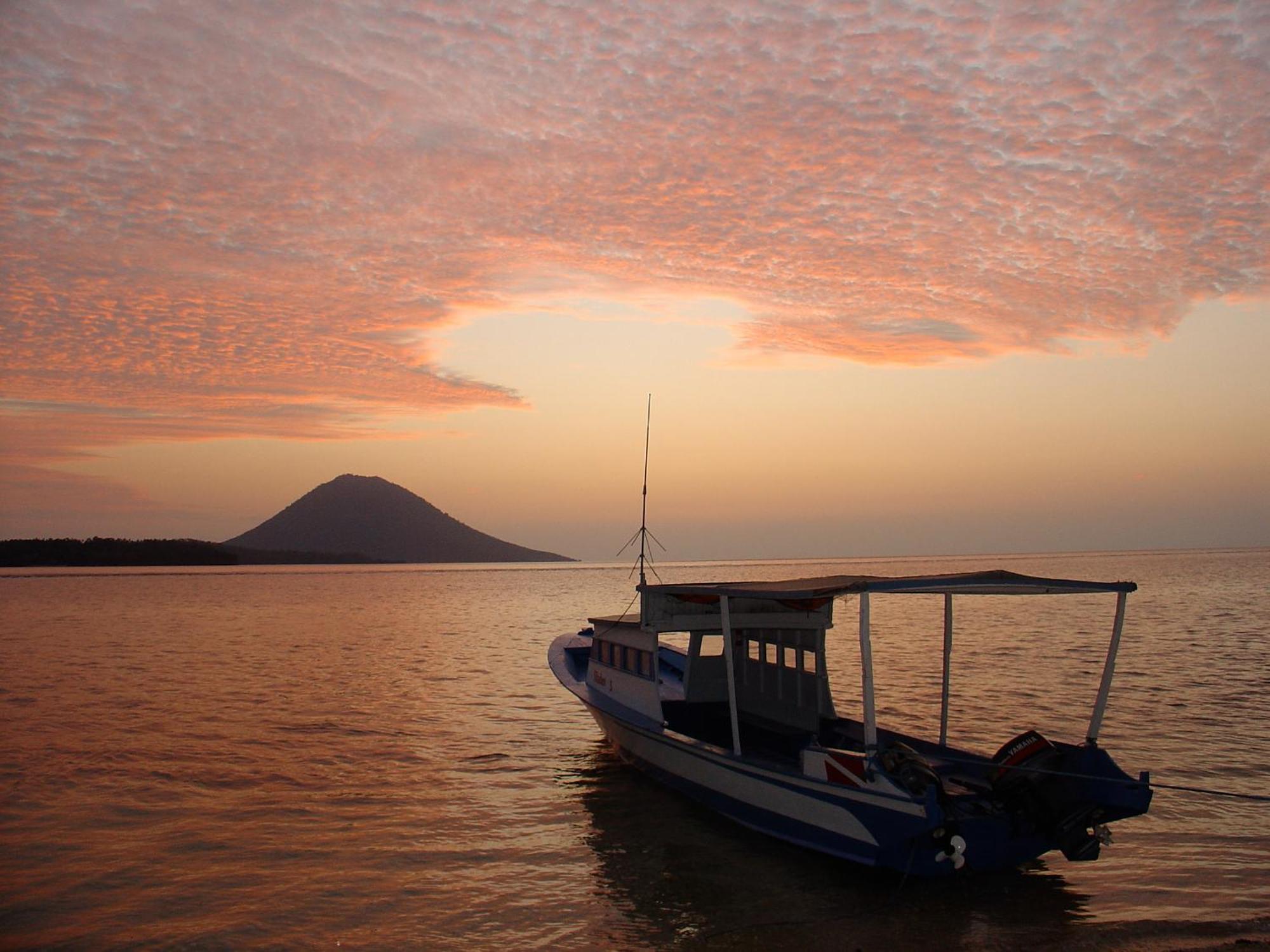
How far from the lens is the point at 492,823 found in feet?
46.7

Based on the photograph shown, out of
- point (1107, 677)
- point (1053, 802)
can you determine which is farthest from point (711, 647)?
point (1053, 802)

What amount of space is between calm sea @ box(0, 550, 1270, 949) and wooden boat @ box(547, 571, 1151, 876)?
0.67m

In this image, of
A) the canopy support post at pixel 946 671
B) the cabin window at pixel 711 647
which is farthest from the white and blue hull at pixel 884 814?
the cabin window at pixel 711 647

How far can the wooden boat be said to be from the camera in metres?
10.4

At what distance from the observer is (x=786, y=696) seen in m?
15.4

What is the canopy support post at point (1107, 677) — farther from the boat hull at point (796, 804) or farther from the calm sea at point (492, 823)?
the boat hull at point (796, 804)

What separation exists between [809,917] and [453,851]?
530 cm

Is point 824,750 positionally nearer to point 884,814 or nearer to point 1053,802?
point 884,814

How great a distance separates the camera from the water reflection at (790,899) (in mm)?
9711

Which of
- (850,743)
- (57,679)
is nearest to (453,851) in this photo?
(850,743)

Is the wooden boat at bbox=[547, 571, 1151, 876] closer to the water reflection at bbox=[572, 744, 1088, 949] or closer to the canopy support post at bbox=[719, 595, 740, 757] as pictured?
the canopy support post at bbox=[719, 595, 740, 757]

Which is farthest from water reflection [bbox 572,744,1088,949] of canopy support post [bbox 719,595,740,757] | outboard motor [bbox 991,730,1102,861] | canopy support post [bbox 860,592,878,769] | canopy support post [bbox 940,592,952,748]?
canopy support post [bbox 940,592,952,748]

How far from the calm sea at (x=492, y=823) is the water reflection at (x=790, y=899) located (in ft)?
0.14

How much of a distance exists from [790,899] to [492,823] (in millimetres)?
5408
